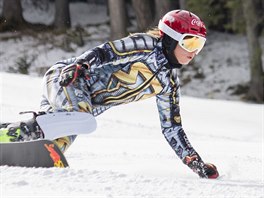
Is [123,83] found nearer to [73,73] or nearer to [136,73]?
[136,73]

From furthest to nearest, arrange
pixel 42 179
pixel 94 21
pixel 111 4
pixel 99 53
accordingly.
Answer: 1. pixel 94 21
2. pixel 111 4
3. pixel 99 53
4. pixel 42 179

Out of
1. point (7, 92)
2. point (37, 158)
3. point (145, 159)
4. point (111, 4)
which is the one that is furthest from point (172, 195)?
point (111, 4)

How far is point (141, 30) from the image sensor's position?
Answer: 763 inches

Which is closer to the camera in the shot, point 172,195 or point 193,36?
point 172,195

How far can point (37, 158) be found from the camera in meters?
3.54

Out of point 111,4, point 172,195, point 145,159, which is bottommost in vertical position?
point 111,4

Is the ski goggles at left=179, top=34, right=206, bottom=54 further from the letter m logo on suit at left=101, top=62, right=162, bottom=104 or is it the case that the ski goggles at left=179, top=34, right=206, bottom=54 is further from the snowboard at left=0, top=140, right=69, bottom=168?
the snowboard at left=0, top=140, right=69, bottom=168

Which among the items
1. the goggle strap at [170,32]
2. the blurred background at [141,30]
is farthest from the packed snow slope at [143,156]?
the blurred background at [141,30]

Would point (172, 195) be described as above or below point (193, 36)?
below

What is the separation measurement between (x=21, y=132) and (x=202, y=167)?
1329mm

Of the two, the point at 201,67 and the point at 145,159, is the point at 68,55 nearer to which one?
the point at 201,67

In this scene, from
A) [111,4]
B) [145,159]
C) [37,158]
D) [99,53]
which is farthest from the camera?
[111,4]

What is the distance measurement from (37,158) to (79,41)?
55.9ft

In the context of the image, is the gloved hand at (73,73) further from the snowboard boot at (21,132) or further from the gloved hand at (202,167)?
the gloved hand at (202,167)
